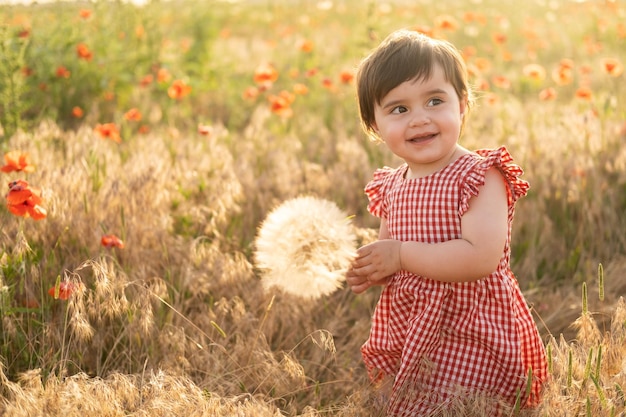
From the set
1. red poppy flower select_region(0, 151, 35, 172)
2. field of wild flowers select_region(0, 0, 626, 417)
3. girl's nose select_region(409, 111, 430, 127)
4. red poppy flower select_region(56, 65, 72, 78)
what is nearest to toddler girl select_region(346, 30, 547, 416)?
girl's nose select_region(409, 111, 430, 127)

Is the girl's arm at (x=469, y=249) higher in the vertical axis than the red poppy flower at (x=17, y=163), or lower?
lower

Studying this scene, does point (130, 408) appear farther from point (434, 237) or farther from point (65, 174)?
point (65, 174)

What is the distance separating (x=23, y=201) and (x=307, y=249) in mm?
939

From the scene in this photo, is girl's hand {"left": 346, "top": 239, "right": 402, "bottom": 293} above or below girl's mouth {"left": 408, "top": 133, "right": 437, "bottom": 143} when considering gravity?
below

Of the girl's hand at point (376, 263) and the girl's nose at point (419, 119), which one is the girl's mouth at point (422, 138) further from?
the girl's hand at point (376, 263)

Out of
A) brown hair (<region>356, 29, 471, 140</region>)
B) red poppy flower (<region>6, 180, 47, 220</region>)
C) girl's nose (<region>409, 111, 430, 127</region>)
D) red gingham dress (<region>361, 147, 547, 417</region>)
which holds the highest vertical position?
brown hair (<region>356, 29, 471, 140</region>)

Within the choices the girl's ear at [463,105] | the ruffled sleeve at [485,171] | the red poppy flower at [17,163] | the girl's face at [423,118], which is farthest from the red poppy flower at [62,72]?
the ruffled sleeve at [485,171]

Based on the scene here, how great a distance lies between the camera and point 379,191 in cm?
263

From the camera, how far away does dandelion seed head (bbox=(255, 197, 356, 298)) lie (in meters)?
2.43

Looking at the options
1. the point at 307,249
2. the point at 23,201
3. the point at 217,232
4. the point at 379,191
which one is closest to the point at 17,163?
the point at 23,201

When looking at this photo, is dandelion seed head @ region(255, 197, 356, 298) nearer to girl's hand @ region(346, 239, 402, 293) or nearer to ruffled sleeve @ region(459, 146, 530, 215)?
girl's hand @ region(346, 239, 402, 293)

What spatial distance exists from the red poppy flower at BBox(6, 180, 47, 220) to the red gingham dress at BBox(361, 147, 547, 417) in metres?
1.19

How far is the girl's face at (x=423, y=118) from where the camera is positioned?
2.27 m

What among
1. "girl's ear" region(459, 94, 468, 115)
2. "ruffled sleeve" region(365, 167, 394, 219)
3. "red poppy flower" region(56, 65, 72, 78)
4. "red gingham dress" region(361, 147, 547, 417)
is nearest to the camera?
"red gingham dress" region(361, 147, 547, 417)
